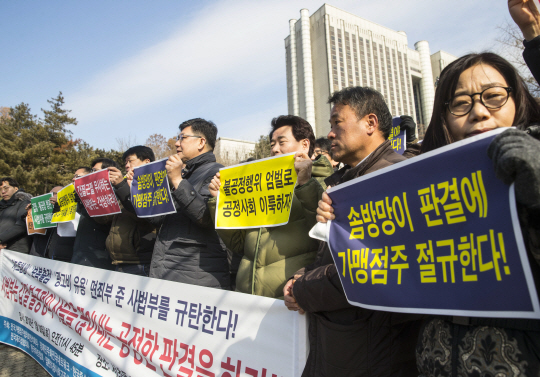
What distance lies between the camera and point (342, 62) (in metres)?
60.2

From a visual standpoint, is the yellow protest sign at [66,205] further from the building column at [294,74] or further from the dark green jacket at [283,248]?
the building column at [294,74]

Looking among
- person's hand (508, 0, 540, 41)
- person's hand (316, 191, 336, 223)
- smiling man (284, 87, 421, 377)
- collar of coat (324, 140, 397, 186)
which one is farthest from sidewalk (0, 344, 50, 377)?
person's hand (508, 0, 540, 41)

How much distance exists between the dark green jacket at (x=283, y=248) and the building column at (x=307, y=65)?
182 ft

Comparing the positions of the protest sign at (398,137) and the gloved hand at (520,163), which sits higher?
the protest sign at (398,137)

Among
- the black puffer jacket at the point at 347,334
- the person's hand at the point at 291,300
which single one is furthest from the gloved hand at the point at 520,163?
the person's hand at the point at 291,300

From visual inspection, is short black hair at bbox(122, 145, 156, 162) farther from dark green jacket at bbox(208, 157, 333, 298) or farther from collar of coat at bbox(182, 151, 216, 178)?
dark green jacket at bbox(208, 157, 333, 298)

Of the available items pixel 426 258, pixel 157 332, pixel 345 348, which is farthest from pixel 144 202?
pixel 426 258

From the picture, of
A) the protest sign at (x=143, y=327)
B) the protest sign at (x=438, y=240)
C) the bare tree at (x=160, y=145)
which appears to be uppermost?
the bare tree at (x=160, y=145)

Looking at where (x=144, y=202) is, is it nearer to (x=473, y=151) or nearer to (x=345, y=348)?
(x=345, y=348)

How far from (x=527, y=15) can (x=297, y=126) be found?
195cm

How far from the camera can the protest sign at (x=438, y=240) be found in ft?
3.54

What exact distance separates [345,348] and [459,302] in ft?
2.02

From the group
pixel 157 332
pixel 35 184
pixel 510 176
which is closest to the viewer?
pixel 510 176

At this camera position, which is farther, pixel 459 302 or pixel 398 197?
pixel 398 197
